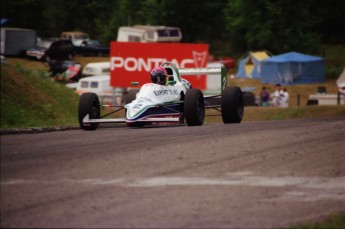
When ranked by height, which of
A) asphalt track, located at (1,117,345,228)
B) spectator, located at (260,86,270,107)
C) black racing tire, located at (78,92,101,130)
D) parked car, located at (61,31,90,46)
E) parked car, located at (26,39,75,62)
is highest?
parked car, located at (61,31,90,46)

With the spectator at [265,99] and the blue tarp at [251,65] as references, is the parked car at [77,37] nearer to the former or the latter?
the blue tarp at [251,65]

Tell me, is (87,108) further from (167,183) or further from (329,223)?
(329,223)

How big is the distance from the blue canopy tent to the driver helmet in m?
38.6

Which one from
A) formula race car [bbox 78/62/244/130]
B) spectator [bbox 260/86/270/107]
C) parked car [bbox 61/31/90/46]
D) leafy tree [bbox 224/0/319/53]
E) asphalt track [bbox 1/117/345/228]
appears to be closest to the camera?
asphalt track [bbox 1/117/345/228]

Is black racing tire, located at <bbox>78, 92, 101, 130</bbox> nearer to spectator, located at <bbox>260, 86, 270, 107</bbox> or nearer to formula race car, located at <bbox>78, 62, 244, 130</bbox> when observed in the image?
formula race car, located at <bbox>78, 62, 244, 130</bbox>

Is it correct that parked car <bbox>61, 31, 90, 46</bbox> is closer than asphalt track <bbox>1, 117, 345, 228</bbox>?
No

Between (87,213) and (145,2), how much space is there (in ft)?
75.6

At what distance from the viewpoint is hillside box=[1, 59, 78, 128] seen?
23.8 metres

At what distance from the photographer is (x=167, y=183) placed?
9.27 metres

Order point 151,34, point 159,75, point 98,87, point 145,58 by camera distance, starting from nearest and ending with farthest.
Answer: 1. point 159,75
2. point 145,58
3. point 98,87
4. point 151,34

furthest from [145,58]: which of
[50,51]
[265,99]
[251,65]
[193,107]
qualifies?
[193,107]

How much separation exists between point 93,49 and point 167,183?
51978 millimetres

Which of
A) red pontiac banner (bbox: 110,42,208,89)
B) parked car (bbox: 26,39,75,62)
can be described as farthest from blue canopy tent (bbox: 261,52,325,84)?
red pontiac banner (bbox: 110,42,208,89)

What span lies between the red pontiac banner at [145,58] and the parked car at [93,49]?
1866 cm
